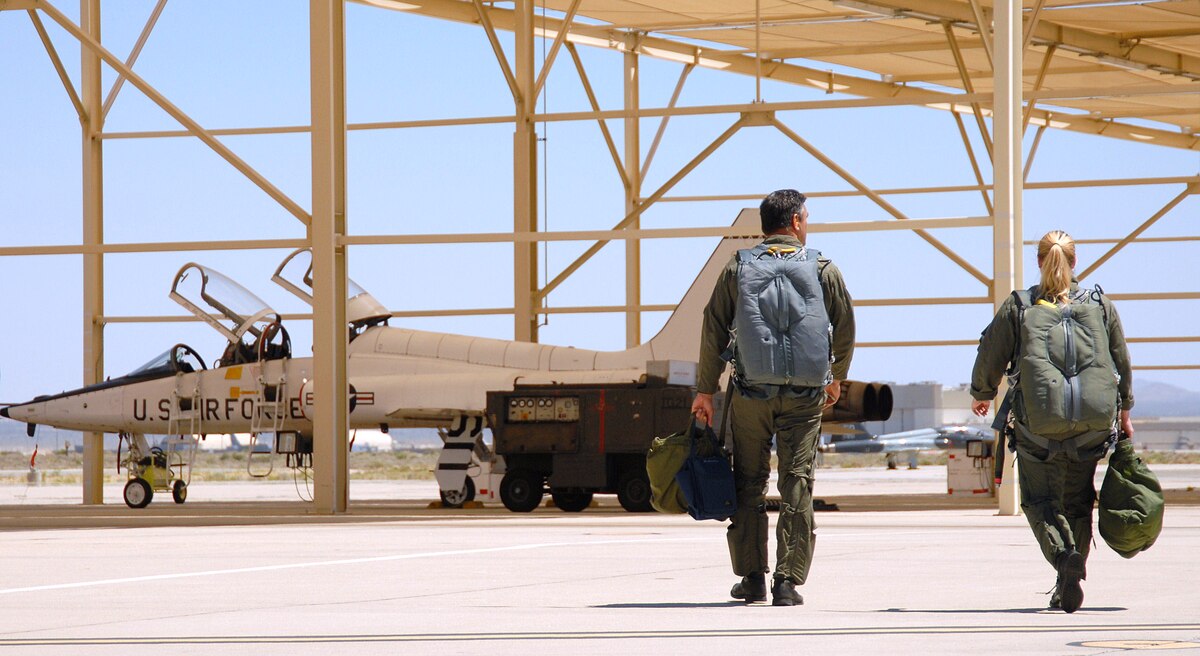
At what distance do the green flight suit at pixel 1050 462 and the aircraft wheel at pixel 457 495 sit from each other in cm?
1476

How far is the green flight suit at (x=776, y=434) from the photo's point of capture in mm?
6648

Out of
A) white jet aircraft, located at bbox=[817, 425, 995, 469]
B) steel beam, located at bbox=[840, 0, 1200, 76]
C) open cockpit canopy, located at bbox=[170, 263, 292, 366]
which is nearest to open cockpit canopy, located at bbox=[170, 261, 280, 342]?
open cockpit canopy, located at bbox=[170, 263, 292, 366]

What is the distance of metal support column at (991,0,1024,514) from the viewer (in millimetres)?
14805

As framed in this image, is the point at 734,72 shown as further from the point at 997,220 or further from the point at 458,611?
the point at 458,611

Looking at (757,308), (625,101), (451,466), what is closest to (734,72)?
(625,101)

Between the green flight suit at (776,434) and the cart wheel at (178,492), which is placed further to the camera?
the cart wheel at (178,492)

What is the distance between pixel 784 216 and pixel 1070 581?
1843mm

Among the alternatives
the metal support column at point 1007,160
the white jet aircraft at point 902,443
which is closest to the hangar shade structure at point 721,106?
the metal support column at point 1007,160

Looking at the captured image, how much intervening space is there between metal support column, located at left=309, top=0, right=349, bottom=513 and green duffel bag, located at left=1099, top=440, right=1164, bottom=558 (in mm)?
10922

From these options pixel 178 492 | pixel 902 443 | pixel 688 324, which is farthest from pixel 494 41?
pixel 902 443

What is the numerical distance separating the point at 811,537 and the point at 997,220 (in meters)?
8.91

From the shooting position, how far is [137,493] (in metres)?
22.2

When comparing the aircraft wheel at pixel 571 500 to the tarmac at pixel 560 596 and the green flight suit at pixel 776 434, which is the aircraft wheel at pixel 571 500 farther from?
the green flight suit at pixel 776 434

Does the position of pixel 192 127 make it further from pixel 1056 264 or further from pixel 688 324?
pixel 1056 264
